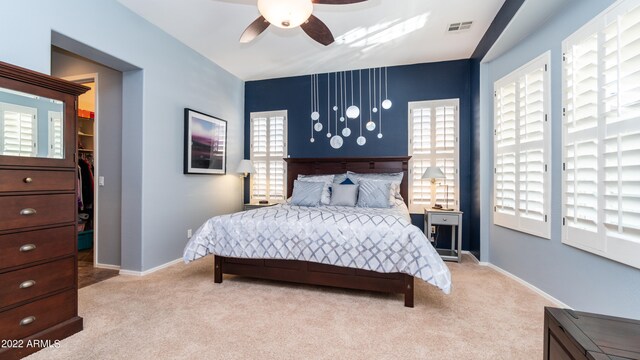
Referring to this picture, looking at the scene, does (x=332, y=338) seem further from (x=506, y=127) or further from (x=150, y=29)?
(x=150, y=29)

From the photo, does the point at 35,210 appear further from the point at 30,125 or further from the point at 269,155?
the point at 269,155

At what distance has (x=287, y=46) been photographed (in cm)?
394

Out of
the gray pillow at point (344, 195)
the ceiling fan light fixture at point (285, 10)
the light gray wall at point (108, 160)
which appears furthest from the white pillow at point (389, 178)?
the light gray wall at point (108, 160)

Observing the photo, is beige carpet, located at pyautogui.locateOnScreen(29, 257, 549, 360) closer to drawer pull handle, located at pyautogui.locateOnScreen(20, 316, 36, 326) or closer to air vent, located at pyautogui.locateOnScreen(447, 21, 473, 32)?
drawer pull handle, located at pyautogui.locateOnScreen(20, 316, 36, 326)

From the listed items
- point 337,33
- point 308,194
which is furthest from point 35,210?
point 337,33

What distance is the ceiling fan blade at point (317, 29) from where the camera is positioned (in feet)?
8.11

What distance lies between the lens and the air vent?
10.9ft

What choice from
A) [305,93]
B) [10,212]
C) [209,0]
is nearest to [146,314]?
[10,212]

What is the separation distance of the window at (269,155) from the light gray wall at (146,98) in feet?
2.80

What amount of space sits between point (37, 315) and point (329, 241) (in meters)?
2.10

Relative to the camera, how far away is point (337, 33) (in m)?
3.55

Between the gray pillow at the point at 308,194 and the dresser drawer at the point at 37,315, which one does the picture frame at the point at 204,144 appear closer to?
the gray pillow at the point at 308,194

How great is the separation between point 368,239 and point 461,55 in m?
3.35

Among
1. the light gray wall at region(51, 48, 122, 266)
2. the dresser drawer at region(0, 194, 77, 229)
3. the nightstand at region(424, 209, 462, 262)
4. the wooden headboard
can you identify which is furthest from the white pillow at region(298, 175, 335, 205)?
the dresser drawer at region(0, 194, 77, 229)
